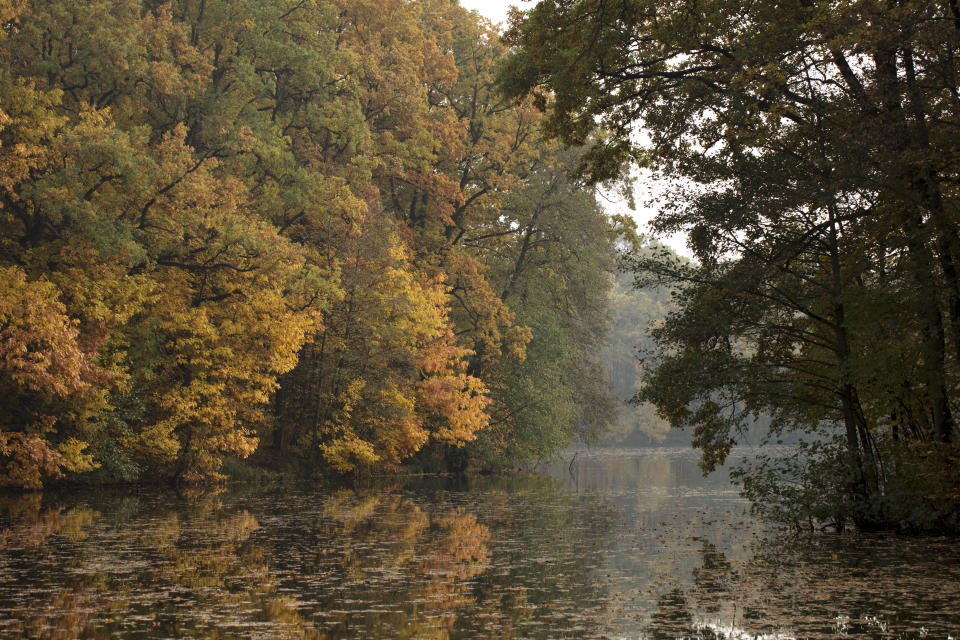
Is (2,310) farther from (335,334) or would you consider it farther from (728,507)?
(728,507)

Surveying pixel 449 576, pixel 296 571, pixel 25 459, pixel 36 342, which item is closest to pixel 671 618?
pixel 449 576

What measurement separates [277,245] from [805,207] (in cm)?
1686

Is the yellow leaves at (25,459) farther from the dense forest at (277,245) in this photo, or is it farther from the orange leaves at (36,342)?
the orange leaves at (36,342)

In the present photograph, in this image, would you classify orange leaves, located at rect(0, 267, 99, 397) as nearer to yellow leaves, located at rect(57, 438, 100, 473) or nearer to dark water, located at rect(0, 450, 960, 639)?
yellow leaves, located at rect(57, 438, 100, 473)

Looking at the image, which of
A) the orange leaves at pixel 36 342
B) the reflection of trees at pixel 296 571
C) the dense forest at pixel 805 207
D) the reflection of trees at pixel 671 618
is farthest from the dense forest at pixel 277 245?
the reflection of trees at pixel 671 618

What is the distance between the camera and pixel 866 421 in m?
15.3

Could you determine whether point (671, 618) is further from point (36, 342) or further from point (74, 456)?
point (74, 456)

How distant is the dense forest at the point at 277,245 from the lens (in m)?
23.3

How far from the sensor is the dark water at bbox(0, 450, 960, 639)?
7.82 m

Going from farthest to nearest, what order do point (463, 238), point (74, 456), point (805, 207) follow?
point (463, 238) < point (74, 456) < point (805, 207)

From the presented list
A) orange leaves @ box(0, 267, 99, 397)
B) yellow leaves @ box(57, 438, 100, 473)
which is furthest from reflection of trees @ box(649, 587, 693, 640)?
yellow leaves @ box(57, 438, 100, 473)

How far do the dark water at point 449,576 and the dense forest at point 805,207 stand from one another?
161cm

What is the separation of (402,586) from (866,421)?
912 cm

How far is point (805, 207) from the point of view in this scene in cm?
A: 1584
